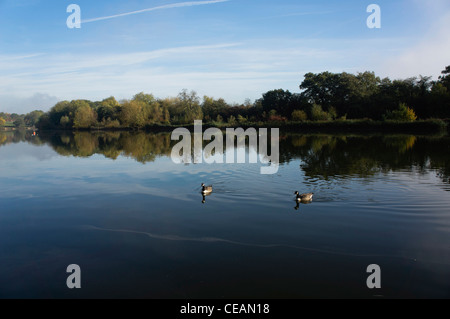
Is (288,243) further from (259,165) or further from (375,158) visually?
(375,158)

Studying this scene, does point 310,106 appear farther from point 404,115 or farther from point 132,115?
point 132,115

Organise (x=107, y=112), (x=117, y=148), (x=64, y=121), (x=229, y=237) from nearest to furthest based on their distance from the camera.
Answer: (x=229, y=237), (x=117, y=148), (x=107, y=112), (x=64, y=121)

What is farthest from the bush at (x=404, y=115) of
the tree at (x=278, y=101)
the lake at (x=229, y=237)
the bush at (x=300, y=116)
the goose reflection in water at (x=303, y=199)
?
→ the goose reflection in water at (x=303, y=199)

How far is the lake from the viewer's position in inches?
199

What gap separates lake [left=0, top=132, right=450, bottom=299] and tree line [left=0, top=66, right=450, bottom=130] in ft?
152

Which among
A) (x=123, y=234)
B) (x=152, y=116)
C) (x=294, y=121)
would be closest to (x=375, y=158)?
(x=123, y=234)

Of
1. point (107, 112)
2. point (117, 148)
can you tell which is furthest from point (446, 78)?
point (107, 112)

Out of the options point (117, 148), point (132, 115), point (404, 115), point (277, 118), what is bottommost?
point (117, 148)

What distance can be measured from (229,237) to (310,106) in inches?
2371

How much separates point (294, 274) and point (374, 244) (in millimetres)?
2240

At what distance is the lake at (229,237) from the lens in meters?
5.06

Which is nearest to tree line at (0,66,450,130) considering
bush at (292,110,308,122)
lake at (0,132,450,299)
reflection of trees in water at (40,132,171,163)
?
bush at (292,110,308,122)

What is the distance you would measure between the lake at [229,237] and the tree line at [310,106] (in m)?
46.2

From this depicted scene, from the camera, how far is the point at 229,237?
690 centimetres
